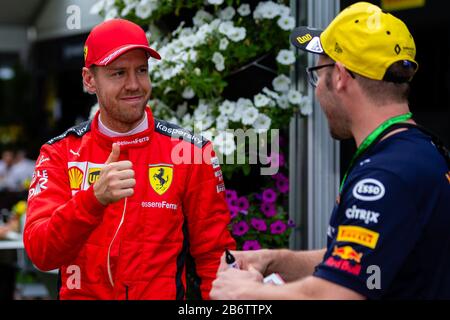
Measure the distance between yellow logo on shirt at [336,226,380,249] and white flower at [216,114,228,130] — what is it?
1.88 meters

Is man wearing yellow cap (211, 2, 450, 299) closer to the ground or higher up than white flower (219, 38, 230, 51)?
closer to the ground

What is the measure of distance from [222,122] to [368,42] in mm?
1713

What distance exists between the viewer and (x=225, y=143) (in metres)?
3.52

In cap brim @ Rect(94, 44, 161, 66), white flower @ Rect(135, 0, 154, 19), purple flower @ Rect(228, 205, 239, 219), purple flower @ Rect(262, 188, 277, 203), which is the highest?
white flower @ Rect(135, 0, 154, 19)

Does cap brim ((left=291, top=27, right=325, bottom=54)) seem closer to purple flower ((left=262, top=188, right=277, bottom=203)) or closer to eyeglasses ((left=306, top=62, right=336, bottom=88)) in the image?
eyeglasses ((left=306, top=62, right=336, bottom=88))

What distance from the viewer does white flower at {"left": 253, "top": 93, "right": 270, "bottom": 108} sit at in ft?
11.8

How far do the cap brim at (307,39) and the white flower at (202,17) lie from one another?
4.64 ft

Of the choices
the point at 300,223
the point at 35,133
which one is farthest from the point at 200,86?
the point at 35,133

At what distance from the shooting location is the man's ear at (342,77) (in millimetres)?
1997

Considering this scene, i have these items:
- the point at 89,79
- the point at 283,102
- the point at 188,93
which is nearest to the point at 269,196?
the point at 283,102

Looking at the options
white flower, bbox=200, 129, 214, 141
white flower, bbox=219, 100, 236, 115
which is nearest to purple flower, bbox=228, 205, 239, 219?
white flower, bbox=200, 129, 214, 141

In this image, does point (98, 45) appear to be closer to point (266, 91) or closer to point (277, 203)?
point (266, 91)

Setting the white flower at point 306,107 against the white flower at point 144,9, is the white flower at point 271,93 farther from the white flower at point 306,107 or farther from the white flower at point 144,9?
the white flower at point 144,9

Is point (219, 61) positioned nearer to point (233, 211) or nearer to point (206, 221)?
point (233, 211)
